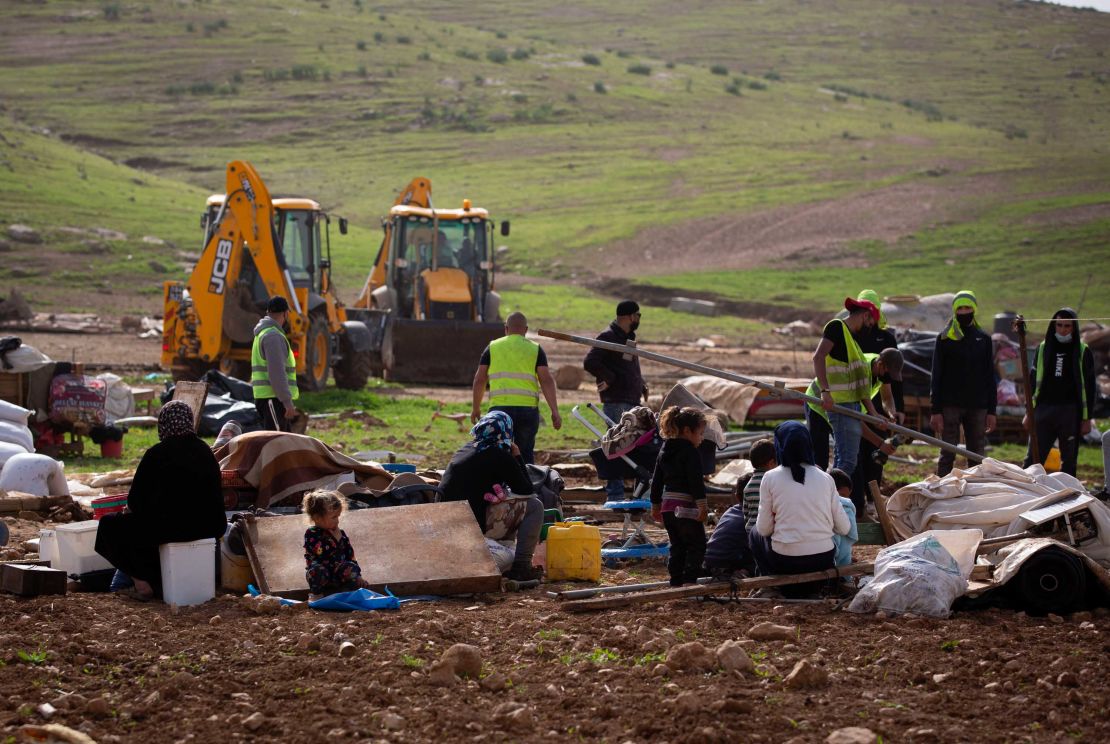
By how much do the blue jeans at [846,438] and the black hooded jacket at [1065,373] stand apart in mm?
2421

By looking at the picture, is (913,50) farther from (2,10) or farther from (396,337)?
(396,337)

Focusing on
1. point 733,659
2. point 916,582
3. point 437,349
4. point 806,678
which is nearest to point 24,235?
point 437,349

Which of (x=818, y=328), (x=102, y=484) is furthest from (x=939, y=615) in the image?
(x=818, y=328)

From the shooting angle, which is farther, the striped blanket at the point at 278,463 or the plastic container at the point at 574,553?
the striped blanket at the point at 278,463

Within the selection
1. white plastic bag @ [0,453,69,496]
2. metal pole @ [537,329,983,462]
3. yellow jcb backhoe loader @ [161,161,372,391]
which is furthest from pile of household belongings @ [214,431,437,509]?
yellow jcb backhoe loader @ [161,161,372,391]

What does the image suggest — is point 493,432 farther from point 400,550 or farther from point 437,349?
point 437,349

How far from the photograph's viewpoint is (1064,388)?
1183 cm

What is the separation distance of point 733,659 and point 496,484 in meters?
2.89

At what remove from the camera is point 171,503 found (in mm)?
7770

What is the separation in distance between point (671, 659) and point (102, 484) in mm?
6311

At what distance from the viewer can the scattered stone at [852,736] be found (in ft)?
17.3

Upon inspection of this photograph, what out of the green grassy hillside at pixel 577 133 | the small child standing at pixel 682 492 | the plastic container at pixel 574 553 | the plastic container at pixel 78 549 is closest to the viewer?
the plastic container at pixel 78 549

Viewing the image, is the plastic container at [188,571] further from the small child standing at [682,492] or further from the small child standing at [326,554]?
the small child standing at [682,492]

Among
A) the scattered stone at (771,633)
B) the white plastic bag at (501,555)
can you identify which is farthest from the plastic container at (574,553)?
the scattered stone at (771,633)
